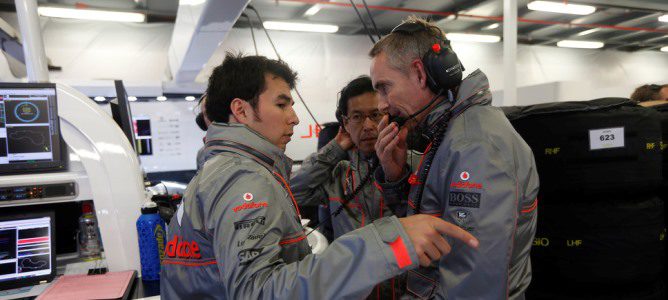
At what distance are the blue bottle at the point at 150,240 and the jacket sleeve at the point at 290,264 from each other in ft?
2.99

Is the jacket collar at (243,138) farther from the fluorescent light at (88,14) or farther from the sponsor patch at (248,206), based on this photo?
the fluorescent light at (88,14)

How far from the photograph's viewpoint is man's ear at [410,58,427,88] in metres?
1.31

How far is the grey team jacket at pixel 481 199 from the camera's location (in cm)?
105

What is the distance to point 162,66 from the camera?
23.4 ft

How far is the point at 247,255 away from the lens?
86 centimetres

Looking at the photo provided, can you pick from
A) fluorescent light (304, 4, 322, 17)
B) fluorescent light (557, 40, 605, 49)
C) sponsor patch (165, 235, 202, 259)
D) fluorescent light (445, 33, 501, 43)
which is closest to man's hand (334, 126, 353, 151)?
sponsor patch (165, 235, 202, 259)

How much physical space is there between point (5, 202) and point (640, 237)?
249 centimetres

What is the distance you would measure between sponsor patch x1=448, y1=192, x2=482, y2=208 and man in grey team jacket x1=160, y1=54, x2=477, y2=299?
0.20 m

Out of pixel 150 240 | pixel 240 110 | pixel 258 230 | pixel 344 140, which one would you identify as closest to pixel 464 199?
pixel 258 230

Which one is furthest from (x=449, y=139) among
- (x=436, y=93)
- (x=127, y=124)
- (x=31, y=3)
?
(x=31, y=3)

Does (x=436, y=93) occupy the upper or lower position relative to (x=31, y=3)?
lower

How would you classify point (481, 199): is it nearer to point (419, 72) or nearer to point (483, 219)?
point (483, 219)

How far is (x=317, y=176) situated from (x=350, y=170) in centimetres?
21

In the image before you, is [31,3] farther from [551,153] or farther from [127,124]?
[551,153]
